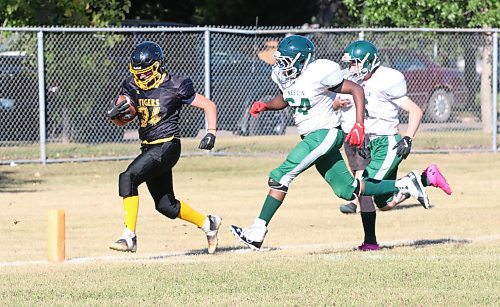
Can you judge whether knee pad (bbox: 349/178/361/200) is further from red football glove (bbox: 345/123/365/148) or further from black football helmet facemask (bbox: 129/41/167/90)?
black football helmet facemask (bbox: 129/41/167/90)

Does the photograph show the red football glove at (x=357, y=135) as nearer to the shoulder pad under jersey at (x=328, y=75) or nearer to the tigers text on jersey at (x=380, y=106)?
the shoulder pad under jersey at (x=328, y=75)

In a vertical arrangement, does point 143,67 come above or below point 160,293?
above

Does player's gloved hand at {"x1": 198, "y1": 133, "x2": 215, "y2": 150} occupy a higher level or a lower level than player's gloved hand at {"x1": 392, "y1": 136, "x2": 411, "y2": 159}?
higher

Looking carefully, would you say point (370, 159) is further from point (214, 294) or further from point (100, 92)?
point (100, 92)

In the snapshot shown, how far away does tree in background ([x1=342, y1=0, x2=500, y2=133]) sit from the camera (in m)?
21.6

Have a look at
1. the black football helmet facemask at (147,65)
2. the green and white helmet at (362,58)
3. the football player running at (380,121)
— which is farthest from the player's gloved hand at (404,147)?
the black football helmet facemask at (147,65)

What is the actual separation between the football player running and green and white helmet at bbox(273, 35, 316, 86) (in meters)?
0.84

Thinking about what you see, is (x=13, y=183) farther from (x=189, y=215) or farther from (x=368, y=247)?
(x=368, y=247)

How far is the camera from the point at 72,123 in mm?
19922

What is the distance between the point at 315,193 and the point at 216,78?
13.8 ft

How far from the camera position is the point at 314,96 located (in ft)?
33.3

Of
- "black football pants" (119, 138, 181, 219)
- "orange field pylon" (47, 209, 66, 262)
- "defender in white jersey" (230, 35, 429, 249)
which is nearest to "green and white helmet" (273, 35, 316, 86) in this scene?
"defender in white jersey" (230, 35, 429, 249)

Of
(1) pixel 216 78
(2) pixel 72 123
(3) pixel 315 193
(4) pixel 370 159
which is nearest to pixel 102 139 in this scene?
(2) pixel 72 123

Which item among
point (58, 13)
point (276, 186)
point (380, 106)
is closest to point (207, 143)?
point (276, 186)
